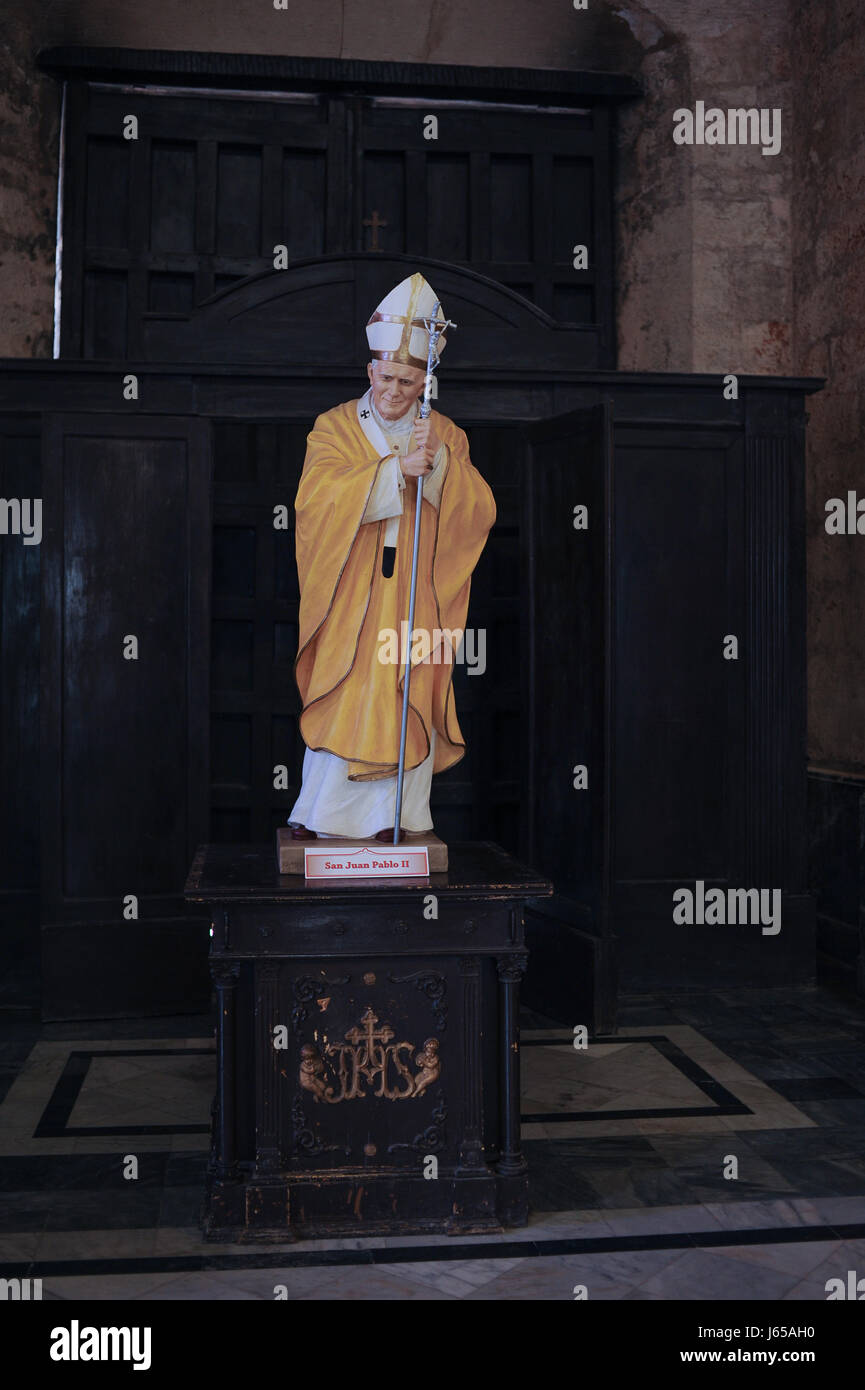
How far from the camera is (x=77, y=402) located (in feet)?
18.8

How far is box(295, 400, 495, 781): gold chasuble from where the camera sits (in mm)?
3764

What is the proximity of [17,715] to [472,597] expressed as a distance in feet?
7.04

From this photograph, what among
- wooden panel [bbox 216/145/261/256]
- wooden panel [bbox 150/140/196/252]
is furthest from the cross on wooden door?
wooden panel [bbox 150/140/196/252]

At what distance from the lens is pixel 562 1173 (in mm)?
3984

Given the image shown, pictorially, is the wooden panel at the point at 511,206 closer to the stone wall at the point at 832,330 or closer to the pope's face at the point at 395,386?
the stone wall at the point at 832,330

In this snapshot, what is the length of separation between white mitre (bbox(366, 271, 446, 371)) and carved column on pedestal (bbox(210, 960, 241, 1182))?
5.69ft

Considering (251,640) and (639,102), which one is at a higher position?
(639,102)

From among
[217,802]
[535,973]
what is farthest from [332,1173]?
[217,802]

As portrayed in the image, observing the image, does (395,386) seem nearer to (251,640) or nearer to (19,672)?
(251,640)

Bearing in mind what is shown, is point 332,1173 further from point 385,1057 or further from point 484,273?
point 484,273

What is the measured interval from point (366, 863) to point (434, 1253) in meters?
1.02

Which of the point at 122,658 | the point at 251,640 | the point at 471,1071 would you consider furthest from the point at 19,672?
the point at 471,1071

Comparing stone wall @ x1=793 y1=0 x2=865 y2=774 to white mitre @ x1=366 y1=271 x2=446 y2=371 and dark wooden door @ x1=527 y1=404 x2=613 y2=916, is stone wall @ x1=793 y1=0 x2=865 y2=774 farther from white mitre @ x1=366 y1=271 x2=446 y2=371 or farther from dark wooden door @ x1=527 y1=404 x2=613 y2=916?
white mitre @ x1=366 y1=271 x2=446 y2=371

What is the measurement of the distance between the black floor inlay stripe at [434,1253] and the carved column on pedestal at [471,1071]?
218 mm
